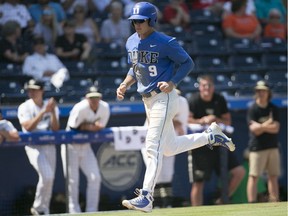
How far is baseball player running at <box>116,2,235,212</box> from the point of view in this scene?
285 inches

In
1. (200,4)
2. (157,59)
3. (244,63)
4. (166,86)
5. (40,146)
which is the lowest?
(40,146)

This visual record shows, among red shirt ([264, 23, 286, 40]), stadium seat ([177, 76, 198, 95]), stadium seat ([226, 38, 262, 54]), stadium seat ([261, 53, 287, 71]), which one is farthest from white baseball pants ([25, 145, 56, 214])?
red shirt ([264, 23, 286, 40])

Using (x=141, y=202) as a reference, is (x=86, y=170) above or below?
below

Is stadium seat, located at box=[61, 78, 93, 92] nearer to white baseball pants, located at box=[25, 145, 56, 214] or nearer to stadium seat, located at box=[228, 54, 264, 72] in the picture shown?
white baseball pants, located at box=[25, 145, 56, 214]

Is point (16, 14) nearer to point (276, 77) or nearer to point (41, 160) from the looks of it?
point (41, 160)

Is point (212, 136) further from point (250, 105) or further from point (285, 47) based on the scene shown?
point (285, 47)

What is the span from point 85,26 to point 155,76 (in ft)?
18.1

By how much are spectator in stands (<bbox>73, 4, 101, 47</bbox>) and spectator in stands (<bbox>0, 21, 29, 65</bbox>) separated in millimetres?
1116

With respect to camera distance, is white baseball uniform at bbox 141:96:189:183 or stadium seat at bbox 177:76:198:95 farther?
stadium seat at bbox 177:76:198:95

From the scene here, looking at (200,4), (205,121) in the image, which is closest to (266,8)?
(200,4)

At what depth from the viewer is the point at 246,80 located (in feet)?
42.7

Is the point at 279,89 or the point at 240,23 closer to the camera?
the point at 279,89

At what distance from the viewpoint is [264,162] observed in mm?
11055

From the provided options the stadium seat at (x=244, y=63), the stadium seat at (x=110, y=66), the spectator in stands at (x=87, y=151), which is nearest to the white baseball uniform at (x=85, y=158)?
the spectator in stands at (x=87, y=151)
